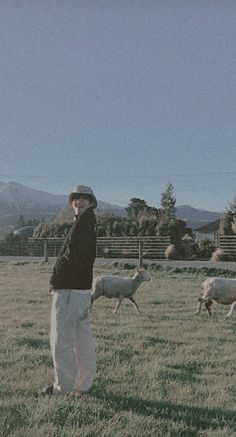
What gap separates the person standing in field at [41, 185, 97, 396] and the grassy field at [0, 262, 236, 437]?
0.85 feet

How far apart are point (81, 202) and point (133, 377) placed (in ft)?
7.44

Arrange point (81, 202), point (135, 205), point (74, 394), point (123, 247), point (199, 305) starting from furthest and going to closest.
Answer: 1. point (135, 205)
2. point (123, 247)
3. point (199, 305)
4. point (81, 202)
5. point (74, 394)

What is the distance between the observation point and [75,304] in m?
6.03

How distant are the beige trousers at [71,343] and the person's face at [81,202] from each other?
891mm

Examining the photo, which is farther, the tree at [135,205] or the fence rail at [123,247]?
the tree at [135,205]

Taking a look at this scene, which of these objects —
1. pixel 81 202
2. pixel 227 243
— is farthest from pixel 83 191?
pixel 227 243

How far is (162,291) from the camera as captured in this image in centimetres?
1714

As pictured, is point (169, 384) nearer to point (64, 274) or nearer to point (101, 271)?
point (64, 274)

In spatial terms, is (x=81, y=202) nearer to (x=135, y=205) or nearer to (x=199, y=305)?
(x=199, y=305)

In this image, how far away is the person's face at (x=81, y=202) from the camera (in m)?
6.18

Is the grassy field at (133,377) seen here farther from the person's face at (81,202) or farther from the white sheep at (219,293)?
the person's face at (81,202)

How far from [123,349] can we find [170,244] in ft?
106

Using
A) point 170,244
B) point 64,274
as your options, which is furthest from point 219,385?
point 170,244

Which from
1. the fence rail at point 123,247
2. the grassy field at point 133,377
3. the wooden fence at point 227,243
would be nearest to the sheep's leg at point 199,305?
the grassy field at point 133,377
